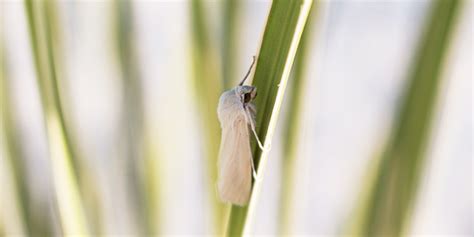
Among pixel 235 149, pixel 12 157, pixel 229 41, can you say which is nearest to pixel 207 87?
pixel 229 41

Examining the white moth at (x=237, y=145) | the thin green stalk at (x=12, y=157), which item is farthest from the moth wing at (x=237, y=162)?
the thin green stalk at (x=12, y=157)

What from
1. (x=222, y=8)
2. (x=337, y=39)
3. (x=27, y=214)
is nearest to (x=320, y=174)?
(x=337, y=39)

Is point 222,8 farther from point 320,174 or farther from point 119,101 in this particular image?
point 320,174

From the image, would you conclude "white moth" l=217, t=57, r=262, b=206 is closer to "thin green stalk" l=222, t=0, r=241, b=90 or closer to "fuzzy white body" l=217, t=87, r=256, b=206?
"fuzzy white body" l=217, t=87, r=256, b=206

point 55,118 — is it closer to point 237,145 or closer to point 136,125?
point 136,125

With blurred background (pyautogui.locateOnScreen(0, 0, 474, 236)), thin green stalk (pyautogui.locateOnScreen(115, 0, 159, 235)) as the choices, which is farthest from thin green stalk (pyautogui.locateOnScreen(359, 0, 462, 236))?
thin green stalk (pyautogui.locateOnScreen(115, 0, 159, 235))

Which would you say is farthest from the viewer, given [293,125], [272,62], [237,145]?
[293,125]

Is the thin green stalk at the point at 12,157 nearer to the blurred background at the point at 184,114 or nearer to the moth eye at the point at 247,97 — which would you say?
the blurred background at the point at 184,114
